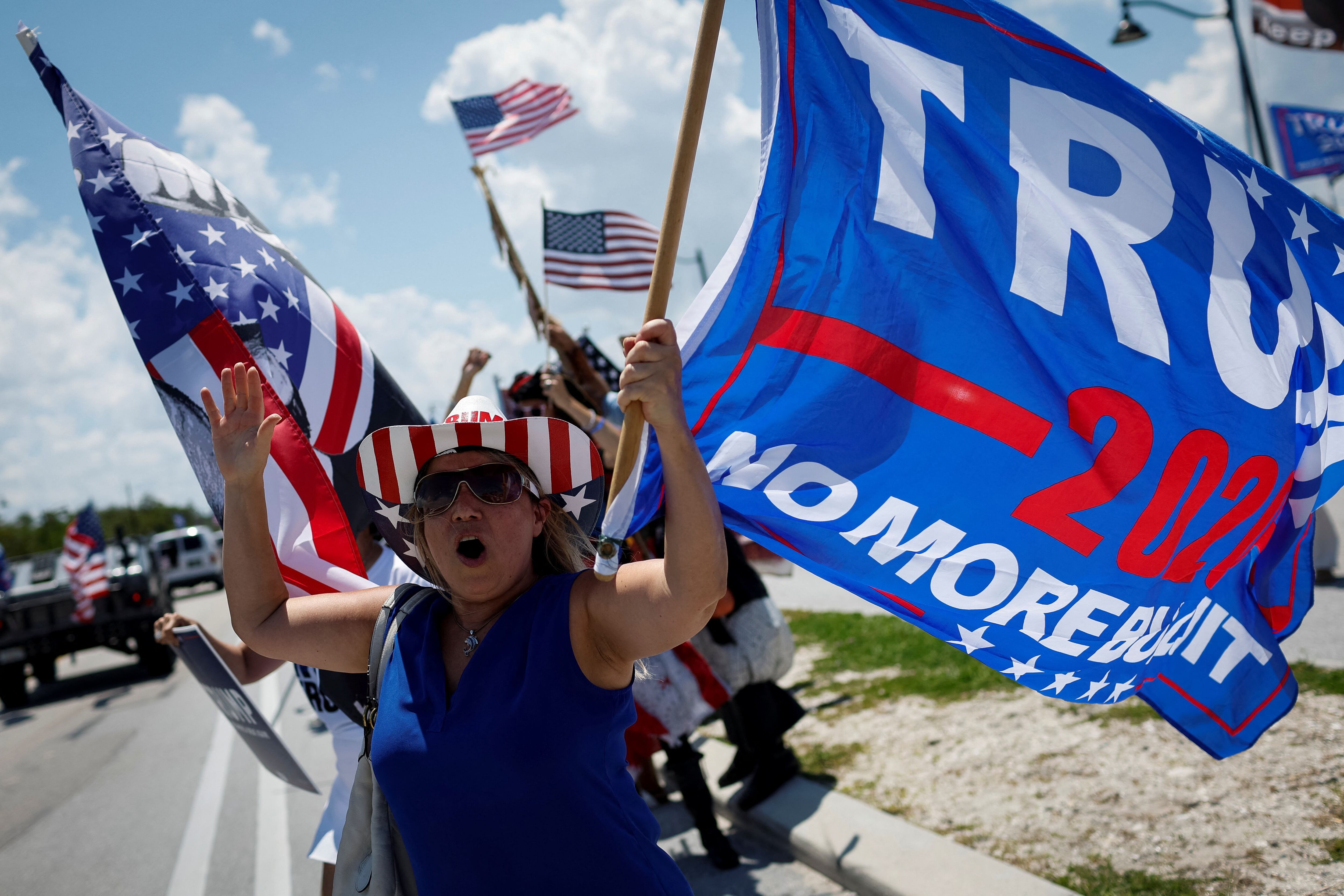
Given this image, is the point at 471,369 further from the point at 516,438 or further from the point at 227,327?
the point at 516,438

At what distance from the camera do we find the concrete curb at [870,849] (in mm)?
3533

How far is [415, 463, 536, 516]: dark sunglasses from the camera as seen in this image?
6.86 feet

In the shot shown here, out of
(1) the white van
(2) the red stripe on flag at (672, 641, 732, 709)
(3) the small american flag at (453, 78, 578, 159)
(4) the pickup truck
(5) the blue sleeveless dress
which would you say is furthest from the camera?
(1) the white van

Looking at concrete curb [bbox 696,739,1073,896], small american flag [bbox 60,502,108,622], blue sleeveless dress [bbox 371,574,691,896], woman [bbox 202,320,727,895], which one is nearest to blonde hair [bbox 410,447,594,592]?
woman [bbox 202,320,727,895]

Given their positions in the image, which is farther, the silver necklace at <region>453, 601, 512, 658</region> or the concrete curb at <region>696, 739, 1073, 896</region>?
the concrete curb at <region>696, 739, 1073, 896</region>

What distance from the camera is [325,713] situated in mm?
3445

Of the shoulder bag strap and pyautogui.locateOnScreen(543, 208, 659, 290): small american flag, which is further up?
pyautogui.locateOnScreen(543, 208, 659, 290): small american flag

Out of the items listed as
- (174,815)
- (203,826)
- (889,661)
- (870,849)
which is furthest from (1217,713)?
(174,815)

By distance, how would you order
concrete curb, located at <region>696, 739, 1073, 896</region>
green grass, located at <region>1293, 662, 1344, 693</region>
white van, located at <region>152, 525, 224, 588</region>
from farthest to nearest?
white van, located at <region>152, 525, 224, 588</region> < green grass, located at <region>1293, 662, 1344, 693</region> < concrete curb, located at <region>696, 739, 1073, 896</region>

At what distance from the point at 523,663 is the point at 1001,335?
178cm

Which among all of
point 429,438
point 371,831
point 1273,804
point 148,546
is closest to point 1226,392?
point 1273,804

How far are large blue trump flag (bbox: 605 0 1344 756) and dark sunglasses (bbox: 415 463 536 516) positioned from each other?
2.71 feet

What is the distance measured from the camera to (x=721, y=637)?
5125mm

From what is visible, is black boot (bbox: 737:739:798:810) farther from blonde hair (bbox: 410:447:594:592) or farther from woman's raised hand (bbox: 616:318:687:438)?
woman's raised hand (bbox: 616:318:687:438)
